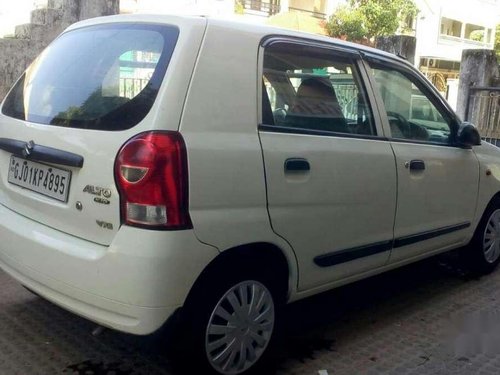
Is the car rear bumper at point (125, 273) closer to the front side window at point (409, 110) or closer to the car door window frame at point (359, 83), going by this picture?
the car door window frame at point (359, 83)

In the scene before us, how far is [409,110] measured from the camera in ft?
12.7

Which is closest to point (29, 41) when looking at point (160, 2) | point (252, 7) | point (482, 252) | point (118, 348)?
point (118, 348)

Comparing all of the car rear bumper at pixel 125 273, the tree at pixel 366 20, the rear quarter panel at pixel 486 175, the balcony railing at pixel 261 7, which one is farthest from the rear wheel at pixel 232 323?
the balcony railing at pixel 261 7

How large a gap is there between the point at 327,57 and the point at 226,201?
1251 millimetres

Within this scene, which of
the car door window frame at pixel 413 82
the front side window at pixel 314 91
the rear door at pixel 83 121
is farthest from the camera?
the car door window frame at pixel 413 82

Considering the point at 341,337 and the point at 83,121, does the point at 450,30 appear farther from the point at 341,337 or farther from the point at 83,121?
the point at 83,121

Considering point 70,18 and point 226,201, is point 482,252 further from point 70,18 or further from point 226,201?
point 70,18

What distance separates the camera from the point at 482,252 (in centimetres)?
462

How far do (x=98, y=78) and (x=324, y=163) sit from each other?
4.04 ft

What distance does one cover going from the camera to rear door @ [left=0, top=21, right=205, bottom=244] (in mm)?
2494

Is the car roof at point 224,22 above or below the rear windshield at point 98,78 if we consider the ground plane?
above

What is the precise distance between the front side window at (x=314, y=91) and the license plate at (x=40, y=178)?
1.03 m

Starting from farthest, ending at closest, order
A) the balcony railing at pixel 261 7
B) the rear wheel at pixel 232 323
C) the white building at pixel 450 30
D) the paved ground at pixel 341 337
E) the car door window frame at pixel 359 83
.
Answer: the white building at pixel 450 30 < the balcony railing at pixel 261 7 < the paved ground at pixel 341 337 < the car door window frame at pixel 359 83 < the rear wheel at pixel 232 323

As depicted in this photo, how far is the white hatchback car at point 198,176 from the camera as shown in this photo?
2.43 meters
